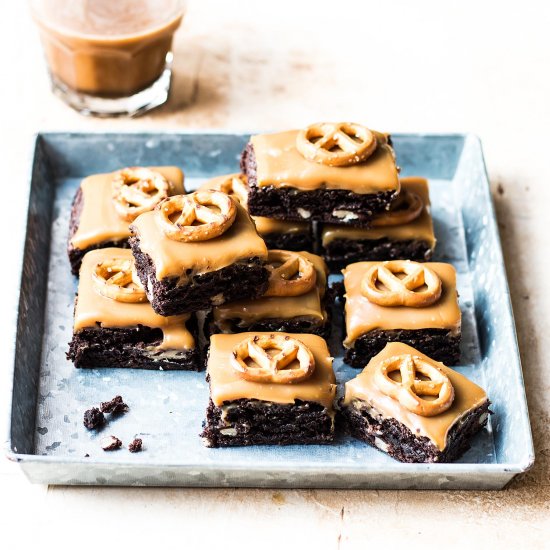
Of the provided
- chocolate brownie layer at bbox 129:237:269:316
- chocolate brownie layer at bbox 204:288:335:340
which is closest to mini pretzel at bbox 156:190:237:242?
chocolate brownie layer at bbox 129:237:269:316

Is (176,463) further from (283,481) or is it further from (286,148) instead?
(286,148)

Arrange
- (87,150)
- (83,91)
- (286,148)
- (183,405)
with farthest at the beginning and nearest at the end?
(83,91) → (87,150) → (286,148) → (183,405)

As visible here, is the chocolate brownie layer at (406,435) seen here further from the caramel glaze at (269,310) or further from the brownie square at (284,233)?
the brownie square at (284,233)

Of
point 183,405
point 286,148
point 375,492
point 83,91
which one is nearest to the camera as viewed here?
point 375,492

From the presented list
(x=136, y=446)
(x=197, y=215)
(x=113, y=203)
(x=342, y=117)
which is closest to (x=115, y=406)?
(x=136, y=446)

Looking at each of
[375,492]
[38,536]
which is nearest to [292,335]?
[375,492]

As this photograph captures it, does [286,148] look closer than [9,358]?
No

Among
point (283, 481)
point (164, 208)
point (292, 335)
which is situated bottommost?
point (283, 481)

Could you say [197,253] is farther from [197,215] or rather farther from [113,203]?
[113,203]
